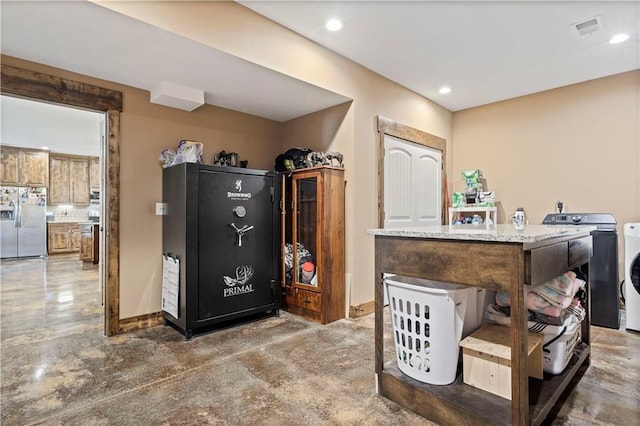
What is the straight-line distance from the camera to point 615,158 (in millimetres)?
3779

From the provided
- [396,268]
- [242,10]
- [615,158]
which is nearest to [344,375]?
[396,268]

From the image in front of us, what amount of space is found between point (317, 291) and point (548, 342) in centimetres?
195

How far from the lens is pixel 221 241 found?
3.12 meters

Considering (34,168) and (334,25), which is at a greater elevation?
(334,25)

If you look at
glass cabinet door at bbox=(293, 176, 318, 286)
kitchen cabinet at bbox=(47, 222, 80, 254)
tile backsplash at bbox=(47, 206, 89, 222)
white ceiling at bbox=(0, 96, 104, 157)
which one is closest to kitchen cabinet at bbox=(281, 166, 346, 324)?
glass cabinet door at bbox=(293, 176, 318, 286)

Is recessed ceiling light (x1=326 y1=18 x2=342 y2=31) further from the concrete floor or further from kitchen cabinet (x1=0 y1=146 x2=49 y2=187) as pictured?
kitchen cabinet (x1=0 y1=146 x2=49 y2=187)

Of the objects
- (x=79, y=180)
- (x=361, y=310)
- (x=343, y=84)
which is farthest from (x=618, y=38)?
(x=79, y=180)

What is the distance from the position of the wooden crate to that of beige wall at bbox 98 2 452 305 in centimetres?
178

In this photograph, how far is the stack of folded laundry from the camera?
1866mm

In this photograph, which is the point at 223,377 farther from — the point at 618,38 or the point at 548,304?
the point at 618,38

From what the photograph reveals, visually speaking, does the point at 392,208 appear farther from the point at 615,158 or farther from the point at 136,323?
the point at 136,323

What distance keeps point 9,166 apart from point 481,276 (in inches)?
403

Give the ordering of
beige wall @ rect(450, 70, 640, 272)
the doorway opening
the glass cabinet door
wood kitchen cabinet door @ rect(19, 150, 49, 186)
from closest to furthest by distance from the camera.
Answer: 1. the doorway opening
2. the glass cabinet door
3. beige wall @ rect(450, 70, 640, 272)
4. wood kitchen cabinet door @ rect(19, 150, 49, 186)

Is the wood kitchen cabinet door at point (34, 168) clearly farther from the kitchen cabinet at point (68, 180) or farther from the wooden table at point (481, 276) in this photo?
the wooden table at point (481, 276)
